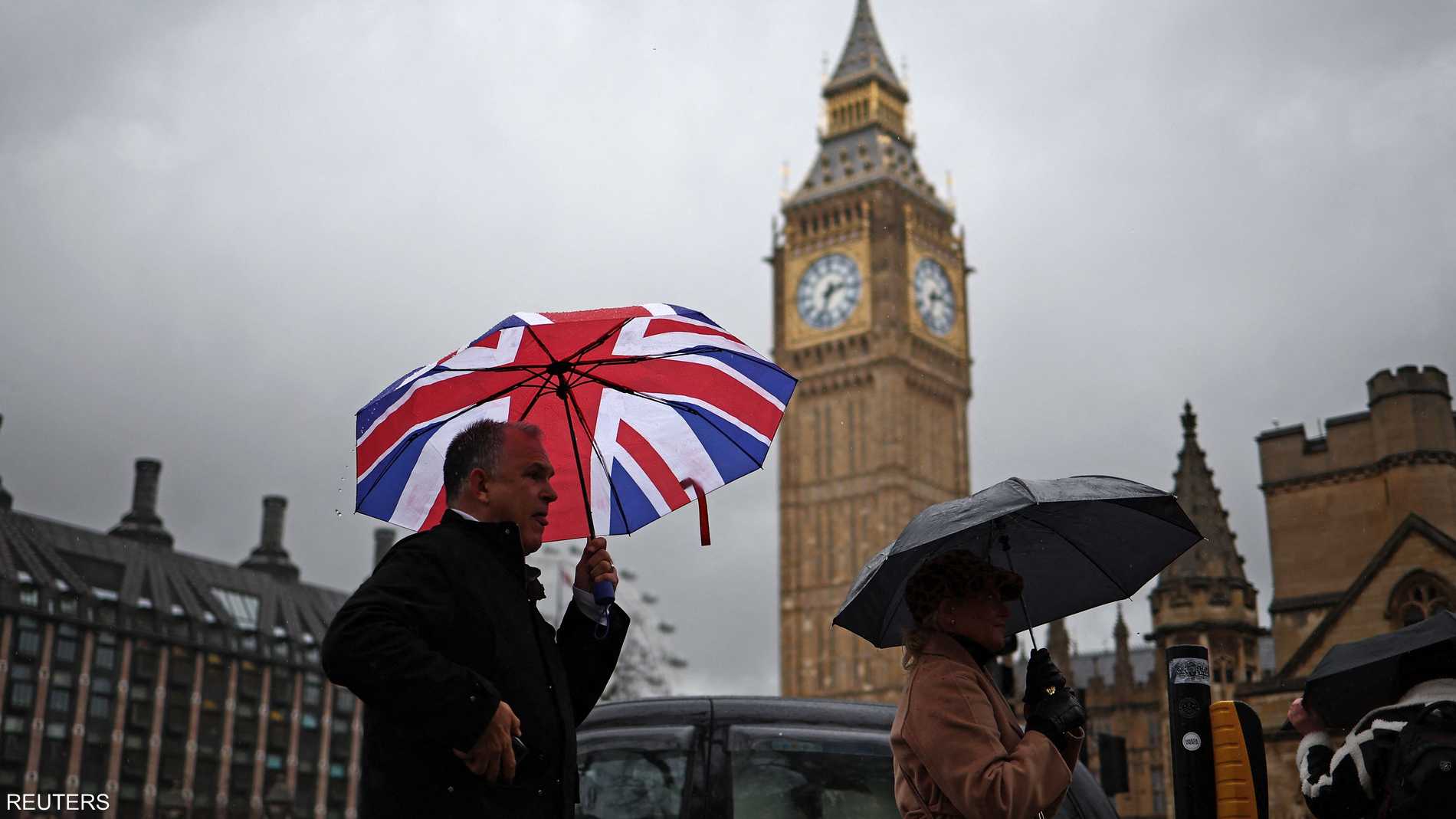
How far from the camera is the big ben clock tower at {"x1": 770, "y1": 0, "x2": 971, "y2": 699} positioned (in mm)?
68625

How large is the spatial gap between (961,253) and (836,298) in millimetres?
7701

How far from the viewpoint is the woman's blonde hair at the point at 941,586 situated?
12.2 ft

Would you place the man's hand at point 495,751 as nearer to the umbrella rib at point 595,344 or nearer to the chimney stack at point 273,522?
the umbrella rib at point 595,344

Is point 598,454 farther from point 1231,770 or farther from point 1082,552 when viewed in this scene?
point 1231,770

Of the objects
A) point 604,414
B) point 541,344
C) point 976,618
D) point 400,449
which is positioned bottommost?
point 976,618

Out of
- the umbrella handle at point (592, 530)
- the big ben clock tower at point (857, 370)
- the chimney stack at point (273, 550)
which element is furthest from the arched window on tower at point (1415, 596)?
the chimney stack at point (273, 550)

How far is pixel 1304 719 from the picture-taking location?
14.3 feet

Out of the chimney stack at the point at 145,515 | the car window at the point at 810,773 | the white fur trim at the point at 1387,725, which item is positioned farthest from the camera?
the chimney stack at the point at 145,515

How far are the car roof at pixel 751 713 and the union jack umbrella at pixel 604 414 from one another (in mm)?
716

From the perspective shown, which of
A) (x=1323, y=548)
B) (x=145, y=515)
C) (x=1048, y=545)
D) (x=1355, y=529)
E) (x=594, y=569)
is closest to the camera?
(x=594, y=569)

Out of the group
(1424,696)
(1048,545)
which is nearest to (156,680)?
(1048,545)

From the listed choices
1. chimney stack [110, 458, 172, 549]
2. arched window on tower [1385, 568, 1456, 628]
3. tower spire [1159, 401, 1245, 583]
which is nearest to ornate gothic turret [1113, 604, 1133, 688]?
tower spire [1159, 401, 1245, 583]

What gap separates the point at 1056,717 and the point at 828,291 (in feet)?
220

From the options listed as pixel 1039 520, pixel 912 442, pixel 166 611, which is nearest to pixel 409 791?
pixel 1039 520
